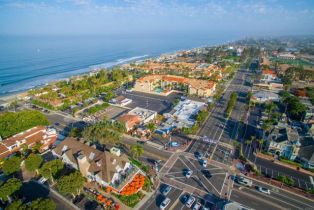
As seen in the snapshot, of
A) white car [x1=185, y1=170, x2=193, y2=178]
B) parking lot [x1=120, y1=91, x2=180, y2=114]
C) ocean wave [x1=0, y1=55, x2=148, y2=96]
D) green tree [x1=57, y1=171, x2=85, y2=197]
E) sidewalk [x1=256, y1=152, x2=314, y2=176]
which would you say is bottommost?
ocean wave [x1=0, y1=55, x2=148, y2=96]

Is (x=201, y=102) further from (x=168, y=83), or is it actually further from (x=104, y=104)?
(x=104, y=104)

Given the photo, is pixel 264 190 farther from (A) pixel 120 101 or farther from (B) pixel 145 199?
(A) pixel 120 101

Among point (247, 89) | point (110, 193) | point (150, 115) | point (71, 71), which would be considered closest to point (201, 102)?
point (150, 115)

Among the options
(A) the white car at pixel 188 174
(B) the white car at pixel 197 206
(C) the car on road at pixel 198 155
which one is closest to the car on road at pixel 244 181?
(A) the white car at pixel 188 174

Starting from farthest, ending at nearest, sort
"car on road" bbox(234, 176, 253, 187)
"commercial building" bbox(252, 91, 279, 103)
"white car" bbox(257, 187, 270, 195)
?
1. "commercial building" bbox(252, 91, 279, 103)
2. "car on road" bbox(234, 176, 253, 187)
3. "white car" bbox(257, 187, 270, 195)

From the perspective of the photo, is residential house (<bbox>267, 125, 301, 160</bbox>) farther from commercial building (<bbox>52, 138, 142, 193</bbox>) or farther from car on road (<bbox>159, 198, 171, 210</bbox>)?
commercial building (<bbox>52, 138, 142, 193</bbox>)

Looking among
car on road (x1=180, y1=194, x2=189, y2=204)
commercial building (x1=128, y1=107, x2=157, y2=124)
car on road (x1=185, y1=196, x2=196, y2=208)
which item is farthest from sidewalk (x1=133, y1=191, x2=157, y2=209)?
commercial building (x1=128, y1=107, x2=157, y2=124)

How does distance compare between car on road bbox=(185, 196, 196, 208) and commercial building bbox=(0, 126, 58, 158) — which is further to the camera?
commercial building bbox=(0, 126, 58, 158)

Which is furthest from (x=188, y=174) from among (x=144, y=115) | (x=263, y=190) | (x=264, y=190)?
(x=144, y=115)
